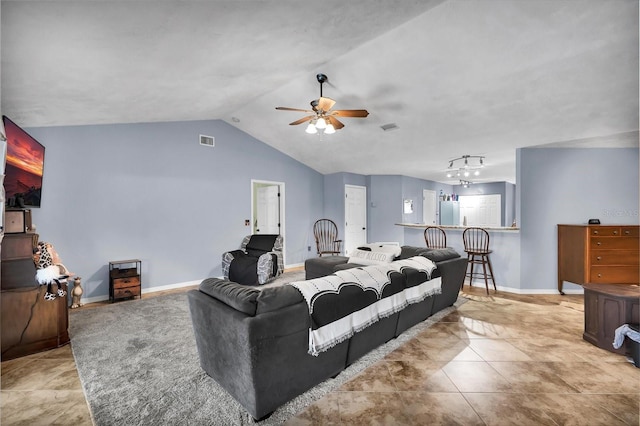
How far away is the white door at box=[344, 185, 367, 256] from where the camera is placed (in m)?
7.14

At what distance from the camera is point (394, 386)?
197 cm

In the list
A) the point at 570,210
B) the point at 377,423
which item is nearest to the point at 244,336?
the point at 377,423

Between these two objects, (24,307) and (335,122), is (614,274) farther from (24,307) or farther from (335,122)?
(24,307)

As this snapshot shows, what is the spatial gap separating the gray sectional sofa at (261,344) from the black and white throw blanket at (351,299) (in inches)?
1.2

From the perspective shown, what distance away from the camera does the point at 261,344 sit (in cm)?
155

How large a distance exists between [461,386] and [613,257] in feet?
11.9

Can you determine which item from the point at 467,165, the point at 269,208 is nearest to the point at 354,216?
the point at 269,208

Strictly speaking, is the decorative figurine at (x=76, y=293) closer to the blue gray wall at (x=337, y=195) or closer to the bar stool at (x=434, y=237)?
the blue gray wall at (x=337, y=195)

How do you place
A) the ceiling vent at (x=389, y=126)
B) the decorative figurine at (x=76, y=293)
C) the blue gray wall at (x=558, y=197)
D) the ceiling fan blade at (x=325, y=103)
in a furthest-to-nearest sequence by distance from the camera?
the ceiling vent at (x=389, y=126)
the blue gray wall at (x=558, y=197)
the decorative figurine at (x=76, y=293)
the ceiling fan blade at (x=325, y=103)

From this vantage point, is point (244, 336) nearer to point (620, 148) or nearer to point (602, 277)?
point (602, 277)

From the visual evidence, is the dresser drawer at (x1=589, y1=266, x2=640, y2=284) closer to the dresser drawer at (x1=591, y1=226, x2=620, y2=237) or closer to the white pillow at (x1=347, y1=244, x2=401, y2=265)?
the dresser drawer at (x1=591, y1=226, x2=620, y2=237)

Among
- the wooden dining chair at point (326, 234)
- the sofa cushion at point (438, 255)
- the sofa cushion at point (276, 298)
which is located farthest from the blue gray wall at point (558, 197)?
the sofa cushion at point (276, 298)

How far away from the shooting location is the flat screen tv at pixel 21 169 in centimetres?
258

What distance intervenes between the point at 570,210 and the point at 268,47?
492cm
